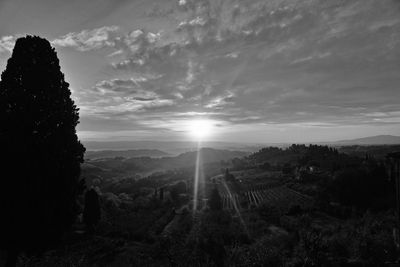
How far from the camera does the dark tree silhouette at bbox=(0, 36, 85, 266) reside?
11914 millimetres

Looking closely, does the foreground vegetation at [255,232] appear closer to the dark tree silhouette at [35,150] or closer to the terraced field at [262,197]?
the terraced field at [262,197]

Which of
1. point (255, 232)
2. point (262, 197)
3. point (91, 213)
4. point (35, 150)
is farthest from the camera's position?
point (262, 197)

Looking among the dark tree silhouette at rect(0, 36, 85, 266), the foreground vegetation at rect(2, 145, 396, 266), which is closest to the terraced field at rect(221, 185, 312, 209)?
the foreground vegetation at rect(2, 145, 396, 266)

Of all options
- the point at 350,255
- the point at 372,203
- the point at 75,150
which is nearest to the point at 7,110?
the point at 75,150

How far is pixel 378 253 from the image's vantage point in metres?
10.8

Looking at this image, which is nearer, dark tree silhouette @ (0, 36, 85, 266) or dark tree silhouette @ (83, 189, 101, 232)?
dark tree silhouette @ (0, 36, 85, 266)

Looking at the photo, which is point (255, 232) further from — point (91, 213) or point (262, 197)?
point (262, 197)

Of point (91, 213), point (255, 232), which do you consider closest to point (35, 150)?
point (255, 232)

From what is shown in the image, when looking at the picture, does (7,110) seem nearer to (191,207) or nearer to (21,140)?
(21,140)

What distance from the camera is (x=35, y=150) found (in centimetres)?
1212

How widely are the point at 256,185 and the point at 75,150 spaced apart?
77.3 metres

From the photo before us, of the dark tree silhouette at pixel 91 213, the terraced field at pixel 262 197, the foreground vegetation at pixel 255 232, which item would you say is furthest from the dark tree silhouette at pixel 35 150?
the terraced field at pixel 262 197

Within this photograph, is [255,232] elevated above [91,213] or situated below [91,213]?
above

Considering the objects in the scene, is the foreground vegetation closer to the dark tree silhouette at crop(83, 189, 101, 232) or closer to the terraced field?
the terraced field
